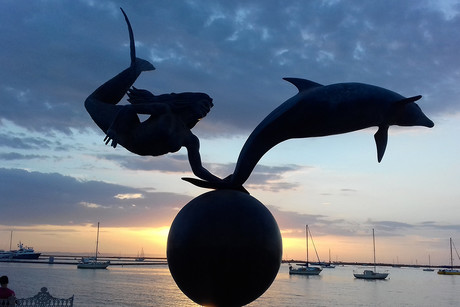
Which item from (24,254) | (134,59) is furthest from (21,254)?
(134,59)

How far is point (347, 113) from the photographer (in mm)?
9953

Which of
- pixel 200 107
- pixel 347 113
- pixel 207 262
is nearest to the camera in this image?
pixel 207 262

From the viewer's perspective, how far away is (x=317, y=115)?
9.91m

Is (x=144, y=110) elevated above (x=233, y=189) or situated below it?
above

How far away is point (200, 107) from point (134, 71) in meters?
1.84

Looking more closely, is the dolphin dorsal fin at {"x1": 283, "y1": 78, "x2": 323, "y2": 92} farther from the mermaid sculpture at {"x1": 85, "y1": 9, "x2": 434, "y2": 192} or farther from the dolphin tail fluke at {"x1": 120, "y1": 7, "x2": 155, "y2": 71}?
the dolphin tail fluke at {"x1": 120, "y1": 7, "x2": 155, "y2": 71}

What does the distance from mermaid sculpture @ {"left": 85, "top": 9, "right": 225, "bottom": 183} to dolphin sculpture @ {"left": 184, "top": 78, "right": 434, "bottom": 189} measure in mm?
861

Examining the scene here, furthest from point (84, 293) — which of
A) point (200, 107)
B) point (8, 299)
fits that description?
point (200, 107)

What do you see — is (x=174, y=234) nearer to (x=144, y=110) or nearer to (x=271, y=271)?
(x=271, y=271)

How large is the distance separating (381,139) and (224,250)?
4.76 meters

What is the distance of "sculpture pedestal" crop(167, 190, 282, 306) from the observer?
8.49 metres

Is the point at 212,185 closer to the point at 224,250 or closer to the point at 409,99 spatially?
the point at 224,250

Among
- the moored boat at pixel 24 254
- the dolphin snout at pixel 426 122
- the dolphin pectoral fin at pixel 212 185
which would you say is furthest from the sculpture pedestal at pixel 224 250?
the moored boat at pixel 24 254

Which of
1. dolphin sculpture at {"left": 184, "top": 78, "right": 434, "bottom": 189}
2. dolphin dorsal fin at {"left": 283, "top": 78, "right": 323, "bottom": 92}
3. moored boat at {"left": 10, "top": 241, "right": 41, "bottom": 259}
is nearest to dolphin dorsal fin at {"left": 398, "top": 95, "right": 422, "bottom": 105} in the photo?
dolphin sculpture at {"left": 184, "top": 78, "right": 434, "bottom": 189}
